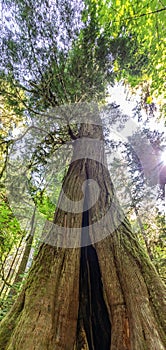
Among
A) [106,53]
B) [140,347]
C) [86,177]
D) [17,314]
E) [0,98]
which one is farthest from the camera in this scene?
[0,98]

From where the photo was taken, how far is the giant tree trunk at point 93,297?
4.87 ft

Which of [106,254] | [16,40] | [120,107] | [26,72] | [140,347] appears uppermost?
[120,107]

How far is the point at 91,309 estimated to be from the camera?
6.75 ft

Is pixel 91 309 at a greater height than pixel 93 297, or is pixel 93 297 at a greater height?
pixel 93 297

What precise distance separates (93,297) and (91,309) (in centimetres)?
11

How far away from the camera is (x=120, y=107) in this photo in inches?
267

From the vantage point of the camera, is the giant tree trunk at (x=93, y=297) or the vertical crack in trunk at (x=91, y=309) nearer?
the giant tree trunk at (x=93, y=297)

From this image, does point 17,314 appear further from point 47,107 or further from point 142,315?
point 47,107

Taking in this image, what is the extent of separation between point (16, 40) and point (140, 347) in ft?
16.2

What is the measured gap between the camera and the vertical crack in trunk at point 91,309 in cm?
187

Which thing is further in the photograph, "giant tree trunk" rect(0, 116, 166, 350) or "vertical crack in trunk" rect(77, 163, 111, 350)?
"vertical crack in trunk" rect(77, 163, 111, 350)

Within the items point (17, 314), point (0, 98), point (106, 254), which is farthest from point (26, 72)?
point (17, 314)

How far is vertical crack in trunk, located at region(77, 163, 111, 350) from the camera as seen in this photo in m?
1.87

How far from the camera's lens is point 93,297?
7.04 feet
